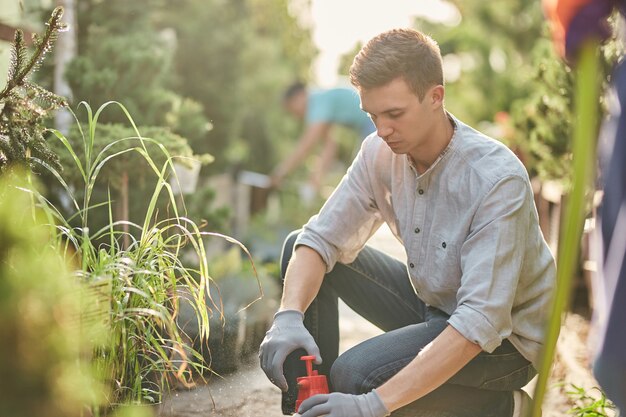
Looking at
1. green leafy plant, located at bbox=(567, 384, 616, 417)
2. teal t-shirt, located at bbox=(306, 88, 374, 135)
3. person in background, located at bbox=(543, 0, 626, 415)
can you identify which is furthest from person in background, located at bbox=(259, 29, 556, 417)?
teal t-shirt, located at bbox=(306, 88, 374, 135)

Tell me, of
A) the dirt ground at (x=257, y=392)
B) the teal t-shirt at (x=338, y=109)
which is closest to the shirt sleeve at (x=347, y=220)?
the dirt ground at (x=257, y=392)

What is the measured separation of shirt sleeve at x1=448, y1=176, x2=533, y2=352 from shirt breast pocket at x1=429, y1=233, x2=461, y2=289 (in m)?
0.10

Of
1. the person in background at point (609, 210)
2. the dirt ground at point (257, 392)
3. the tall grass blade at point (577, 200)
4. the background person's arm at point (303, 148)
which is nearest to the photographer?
the tall grass blade at point (577, 200)

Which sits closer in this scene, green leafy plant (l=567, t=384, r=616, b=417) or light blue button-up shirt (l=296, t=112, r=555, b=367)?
light blue button-up shirt (l=296, t=112, r=555, b=367)

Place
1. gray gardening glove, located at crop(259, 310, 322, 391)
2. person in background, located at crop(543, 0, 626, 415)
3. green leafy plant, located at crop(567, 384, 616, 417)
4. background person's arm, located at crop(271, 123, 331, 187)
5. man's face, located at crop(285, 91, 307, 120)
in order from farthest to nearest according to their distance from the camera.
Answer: man's face, located at crop(285, 91, 307, 120) < background person's arm, located at crop(271, 123, 331, 187) < green leafy plant, located at crop(567, 384, 616, 417) < gray gardening glove, located at crop(259, 310, 322, 391) < person in background, located at crop(543, 0, 626, 415)

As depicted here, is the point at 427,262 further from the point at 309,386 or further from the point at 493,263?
the point at 309,386

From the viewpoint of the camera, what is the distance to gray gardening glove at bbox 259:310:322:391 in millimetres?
2484

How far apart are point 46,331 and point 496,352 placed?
148cm

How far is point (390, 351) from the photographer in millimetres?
2512

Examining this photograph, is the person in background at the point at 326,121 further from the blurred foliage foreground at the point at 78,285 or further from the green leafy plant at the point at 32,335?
the green leafy plant at the point at 32,335

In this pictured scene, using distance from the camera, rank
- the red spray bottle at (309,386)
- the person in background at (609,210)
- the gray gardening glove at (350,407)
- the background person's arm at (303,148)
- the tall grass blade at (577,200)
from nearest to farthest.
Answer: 1. the tall grass blade at (577,200)
2. the person in background at (609,210)
3. the gray gardening glove at (350,407)
4. the red spray bottle at (309,386)
5. the background person's arm at (303,148)

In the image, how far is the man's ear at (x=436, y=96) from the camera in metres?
2.46

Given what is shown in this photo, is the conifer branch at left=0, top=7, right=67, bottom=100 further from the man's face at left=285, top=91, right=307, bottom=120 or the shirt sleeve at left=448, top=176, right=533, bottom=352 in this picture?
the man's face at left=285, top=91, right=307, bottom=120

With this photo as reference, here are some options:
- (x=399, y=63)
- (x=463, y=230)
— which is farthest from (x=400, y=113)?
(x=463, y=230)
